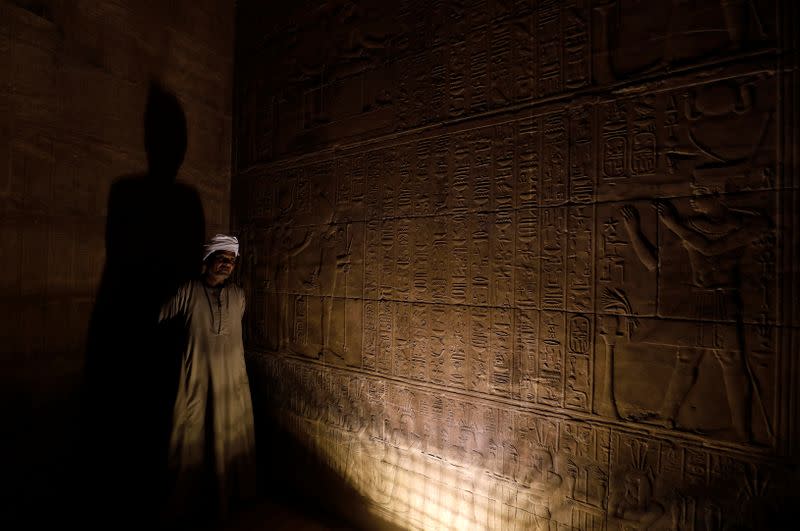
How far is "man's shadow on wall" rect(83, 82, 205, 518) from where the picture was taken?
3539 millimetres

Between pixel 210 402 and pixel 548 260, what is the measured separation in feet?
8.93

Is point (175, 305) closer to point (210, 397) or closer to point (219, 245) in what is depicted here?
point (219, 245)

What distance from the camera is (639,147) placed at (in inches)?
88.3

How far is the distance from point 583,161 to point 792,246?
1028 millimetres

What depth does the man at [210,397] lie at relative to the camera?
10.1 feet

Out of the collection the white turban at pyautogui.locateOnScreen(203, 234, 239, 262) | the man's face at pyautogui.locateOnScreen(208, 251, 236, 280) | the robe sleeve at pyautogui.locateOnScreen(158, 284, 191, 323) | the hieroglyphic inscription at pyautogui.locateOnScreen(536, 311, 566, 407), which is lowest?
the hieroglyphic inscription at pyautogui.locateOnScreen(536, 311, 566, 407)

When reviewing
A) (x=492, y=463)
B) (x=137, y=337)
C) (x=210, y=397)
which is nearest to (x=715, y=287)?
(x=492, y=463)

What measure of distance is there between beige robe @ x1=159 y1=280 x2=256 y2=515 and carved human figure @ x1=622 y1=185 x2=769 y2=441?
9.71 feet

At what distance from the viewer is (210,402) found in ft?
10.6

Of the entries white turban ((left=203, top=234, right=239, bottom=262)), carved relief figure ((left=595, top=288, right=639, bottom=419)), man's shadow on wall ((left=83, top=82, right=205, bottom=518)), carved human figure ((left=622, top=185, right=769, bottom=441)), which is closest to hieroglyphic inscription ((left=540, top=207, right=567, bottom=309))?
carved relief figure ((left=595, top=288, right=639, bottom=419))

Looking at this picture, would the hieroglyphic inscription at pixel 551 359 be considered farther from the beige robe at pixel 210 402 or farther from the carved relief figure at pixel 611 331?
the beige robe at pixel 210 402

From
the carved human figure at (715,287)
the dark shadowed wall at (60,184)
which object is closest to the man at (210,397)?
the dark shadowed wall at (60,184)

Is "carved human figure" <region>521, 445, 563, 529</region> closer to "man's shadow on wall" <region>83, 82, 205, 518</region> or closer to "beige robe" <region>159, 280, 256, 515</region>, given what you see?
"beige robe" <region>159, 280, 256, 515</region>

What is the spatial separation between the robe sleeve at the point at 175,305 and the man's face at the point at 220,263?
0.21 metres
